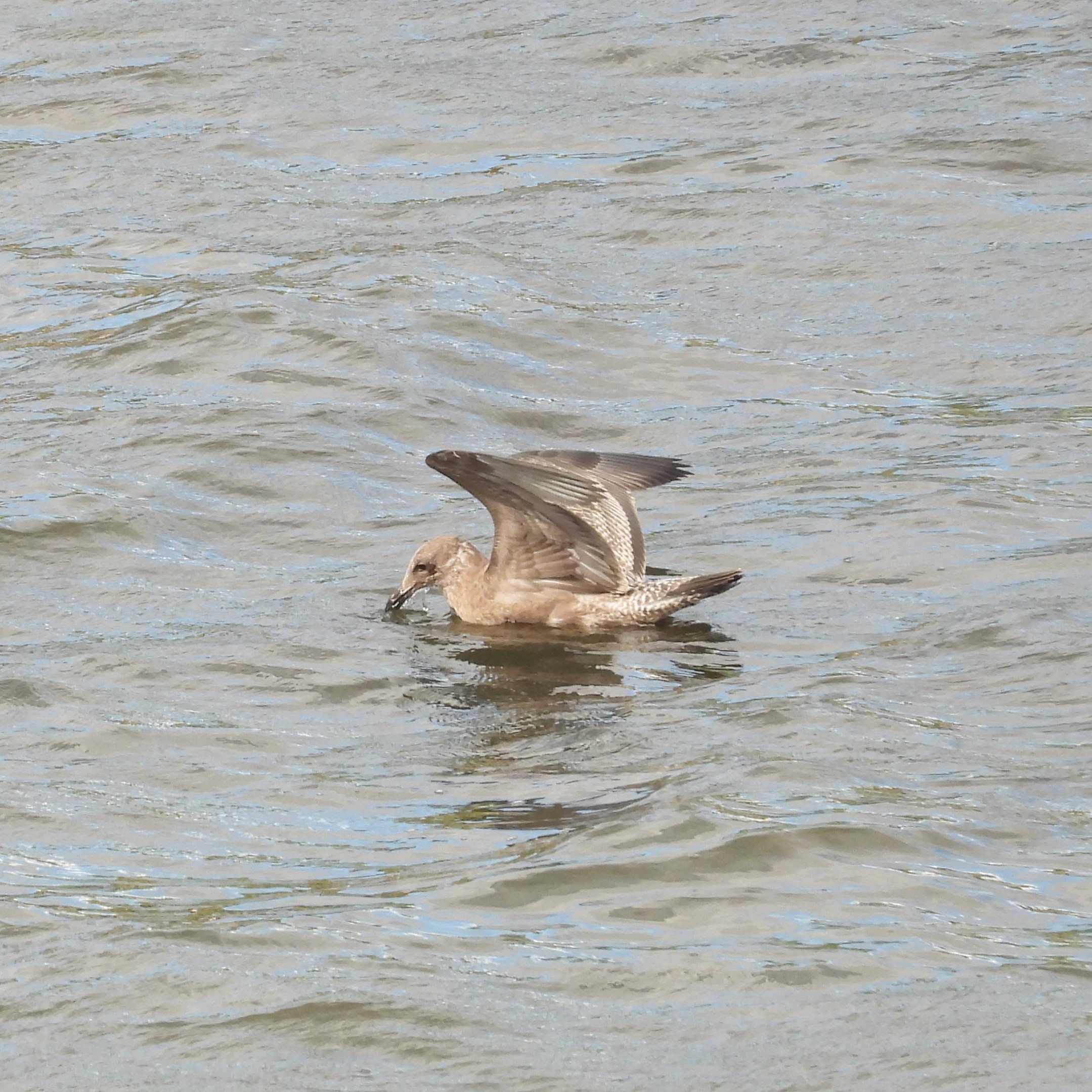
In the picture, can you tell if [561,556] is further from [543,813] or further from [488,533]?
[543,813]

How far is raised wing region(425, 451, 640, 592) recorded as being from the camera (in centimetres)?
925

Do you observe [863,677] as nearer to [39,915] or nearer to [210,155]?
[39,915]

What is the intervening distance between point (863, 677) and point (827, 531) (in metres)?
2.06

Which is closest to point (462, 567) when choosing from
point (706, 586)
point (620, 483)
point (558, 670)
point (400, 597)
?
point (400, 597)

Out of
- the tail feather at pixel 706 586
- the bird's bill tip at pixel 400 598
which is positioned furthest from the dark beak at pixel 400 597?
the tail feather at pixel 706 586

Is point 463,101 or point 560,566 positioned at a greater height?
point 463,101

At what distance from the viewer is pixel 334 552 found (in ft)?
33.5

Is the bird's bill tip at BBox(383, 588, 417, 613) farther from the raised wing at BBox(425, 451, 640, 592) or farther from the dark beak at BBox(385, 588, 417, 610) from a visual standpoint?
the raised wing at BBox(425, 451, 640, 592)

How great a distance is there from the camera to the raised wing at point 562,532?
925 centimetres

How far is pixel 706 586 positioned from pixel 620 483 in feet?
2.80

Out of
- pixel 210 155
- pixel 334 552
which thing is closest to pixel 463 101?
pixel 210 155

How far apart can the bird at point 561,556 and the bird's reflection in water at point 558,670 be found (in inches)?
3.7

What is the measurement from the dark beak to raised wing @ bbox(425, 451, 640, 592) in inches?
16.1

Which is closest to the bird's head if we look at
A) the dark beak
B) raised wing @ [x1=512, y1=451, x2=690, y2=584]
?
the dark beak
